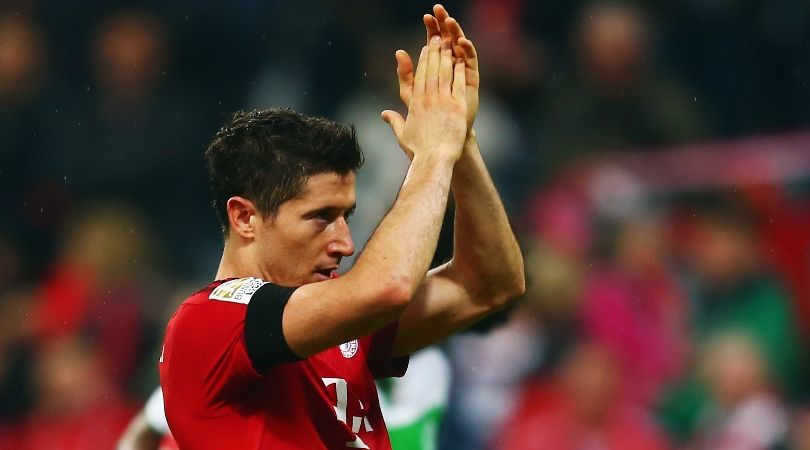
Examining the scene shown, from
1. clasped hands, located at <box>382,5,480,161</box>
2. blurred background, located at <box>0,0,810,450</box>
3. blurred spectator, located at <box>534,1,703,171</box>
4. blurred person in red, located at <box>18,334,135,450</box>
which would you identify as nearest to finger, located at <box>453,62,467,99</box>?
clasped hands, located at <box>382,5,480,161</box>

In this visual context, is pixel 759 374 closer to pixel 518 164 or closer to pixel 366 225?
pixel 518 164

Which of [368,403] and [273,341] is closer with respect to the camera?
[273,341]

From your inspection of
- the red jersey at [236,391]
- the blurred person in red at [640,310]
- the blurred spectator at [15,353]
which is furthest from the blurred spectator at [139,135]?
the red jersey at [236,391]

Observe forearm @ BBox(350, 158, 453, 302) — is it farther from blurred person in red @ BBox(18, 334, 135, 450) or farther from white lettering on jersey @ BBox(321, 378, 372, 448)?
blurred person in red @ BBox(18, 334, 135, 450)

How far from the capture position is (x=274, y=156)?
2.38m

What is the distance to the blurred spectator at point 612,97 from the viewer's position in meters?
5.33

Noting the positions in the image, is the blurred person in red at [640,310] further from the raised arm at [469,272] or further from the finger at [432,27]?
the finger at [432,27]

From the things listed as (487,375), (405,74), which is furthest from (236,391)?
(487,375)

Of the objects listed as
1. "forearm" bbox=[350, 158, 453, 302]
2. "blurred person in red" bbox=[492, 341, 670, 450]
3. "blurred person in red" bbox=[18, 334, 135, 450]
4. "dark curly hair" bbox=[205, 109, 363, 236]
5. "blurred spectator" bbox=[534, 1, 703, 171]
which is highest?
"dark curly hair" bbox=[205, 109, 363, 236]

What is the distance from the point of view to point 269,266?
7.86 ft

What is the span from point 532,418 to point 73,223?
2296mm

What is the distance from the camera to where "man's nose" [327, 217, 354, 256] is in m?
2.37

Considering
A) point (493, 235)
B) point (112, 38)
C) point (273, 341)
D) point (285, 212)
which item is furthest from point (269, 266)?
point (112, 38)

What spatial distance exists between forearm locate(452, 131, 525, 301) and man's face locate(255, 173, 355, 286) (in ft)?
0.93
